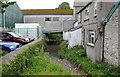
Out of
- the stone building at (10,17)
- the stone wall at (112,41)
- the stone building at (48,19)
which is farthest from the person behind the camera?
the stone building at (48,19)

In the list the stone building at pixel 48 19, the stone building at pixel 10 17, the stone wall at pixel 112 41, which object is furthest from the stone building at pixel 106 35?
the stone building at pixel 48 19

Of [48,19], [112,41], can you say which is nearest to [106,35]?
[112,41]

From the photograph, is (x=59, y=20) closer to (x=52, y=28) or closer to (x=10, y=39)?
(x=52, y=28)

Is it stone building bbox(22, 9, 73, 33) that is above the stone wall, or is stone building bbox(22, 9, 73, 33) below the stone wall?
above

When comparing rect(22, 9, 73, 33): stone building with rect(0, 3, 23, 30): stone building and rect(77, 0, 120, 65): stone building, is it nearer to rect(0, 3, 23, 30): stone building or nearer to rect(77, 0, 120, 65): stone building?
rect(0, 3, 23, 30): stone building

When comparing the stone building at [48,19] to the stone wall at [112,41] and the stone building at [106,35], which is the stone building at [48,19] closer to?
the stone building at [106,35]

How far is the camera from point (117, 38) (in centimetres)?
877

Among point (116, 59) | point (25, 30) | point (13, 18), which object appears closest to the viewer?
point (116, 59)

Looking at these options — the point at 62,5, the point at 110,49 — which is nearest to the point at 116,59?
the point at 110,49

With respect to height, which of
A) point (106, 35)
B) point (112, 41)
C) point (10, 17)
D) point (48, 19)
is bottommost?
point (112, 41)

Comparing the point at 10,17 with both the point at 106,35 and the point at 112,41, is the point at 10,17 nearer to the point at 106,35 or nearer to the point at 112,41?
the point at 106,35

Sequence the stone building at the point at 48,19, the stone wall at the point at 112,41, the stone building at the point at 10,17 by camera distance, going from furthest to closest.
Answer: the stone building at the point at 48,19
the stone building at the point at 10,17
the stone wall at the point at 112,41

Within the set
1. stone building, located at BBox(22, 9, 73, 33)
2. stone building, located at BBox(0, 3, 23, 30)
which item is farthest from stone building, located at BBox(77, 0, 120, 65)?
stone building, located at BBox(22, 9, 73, 33)

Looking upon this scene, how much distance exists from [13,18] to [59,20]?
1108cm
